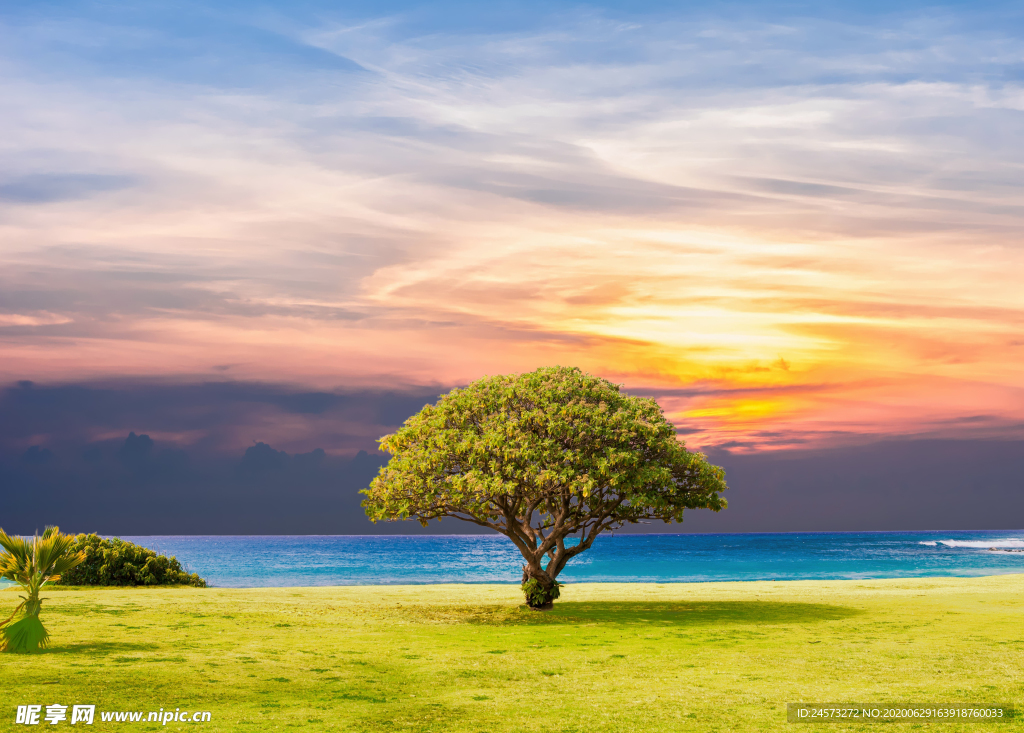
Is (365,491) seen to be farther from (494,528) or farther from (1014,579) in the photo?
(1014,579)

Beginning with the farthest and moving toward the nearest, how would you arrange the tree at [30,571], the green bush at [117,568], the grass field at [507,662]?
the green bush at [117,568] → the tree at [30,571] → the grass field at [507,662]

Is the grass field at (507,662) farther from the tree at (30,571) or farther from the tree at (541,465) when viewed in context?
the tree at (541,465)

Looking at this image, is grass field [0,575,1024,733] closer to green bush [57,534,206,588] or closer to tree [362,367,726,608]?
tree [362,367,726,608]

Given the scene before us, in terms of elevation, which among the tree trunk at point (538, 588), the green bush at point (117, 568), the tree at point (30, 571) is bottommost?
the green bush at point (117, 568)

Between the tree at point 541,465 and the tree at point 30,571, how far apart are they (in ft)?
47.6

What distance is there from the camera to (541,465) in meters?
33.5

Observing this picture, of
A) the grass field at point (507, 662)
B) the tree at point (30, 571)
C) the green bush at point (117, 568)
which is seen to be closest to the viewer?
the grass field at point (507, 662)

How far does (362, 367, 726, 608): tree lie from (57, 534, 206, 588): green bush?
23.4 meters

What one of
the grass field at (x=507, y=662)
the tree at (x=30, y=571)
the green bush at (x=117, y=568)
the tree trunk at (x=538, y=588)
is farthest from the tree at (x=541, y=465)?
the green bush at (x=117, y=568)

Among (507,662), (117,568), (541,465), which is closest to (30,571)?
(507,662)

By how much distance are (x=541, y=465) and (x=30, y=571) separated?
1816 cm

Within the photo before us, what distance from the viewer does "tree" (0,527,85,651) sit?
21.8 meters

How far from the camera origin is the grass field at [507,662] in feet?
56.5

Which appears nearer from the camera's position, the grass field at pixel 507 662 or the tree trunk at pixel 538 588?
the grass field at pixel 507 662
